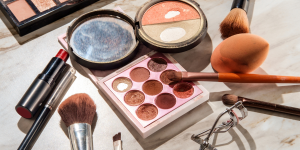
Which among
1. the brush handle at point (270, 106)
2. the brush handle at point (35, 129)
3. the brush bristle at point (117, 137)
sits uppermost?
the brush handle at point (35, 129)

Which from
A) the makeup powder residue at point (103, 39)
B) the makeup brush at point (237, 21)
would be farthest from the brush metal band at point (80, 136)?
the makeup brush at point (237, 21)

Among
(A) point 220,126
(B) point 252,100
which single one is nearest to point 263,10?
(B) point 252,100

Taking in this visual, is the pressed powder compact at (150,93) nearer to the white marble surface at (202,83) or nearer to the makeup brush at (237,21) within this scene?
the white marble surface at (202,83)

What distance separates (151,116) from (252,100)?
298 mm

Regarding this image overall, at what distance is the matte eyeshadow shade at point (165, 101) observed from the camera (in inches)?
31.1

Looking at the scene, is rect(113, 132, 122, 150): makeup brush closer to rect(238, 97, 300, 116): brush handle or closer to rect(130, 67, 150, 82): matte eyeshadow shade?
rect(130, 67, 150, 82): matte eyeshadow shade

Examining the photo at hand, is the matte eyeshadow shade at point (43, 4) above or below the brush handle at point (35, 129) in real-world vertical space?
above

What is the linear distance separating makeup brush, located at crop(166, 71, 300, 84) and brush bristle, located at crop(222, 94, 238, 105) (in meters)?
0.05

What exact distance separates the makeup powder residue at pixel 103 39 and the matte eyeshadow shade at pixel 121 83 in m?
0.07

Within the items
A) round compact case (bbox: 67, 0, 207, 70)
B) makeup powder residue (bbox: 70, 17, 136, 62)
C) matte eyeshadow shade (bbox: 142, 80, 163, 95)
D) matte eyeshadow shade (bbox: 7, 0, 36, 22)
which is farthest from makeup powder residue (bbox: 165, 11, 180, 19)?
matte eyeshadow shade (bbox: 7, 0, 36, 22)

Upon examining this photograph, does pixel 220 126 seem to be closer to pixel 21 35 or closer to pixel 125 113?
pixel 125 113

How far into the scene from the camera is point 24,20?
0.93m

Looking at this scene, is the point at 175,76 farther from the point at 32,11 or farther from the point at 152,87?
the point at 32,11

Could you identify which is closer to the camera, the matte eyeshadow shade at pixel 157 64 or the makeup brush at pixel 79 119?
the makeup brush at pixel 79 119
